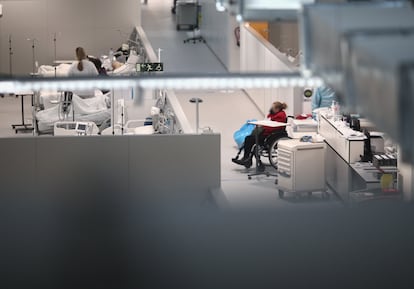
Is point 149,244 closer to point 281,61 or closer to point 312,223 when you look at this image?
point 312,223

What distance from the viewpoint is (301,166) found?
10.9 metres

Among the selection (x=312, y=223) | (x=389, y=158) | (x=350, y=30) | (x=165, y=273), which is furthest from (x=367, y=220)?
(x=350, y=30)

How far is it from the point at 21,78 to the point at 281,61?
933 centimetres

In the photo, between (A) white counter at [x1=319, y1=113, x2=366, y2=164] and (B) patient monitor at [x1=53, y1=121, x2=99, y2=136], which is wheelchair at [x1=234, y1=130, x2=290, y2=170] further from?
(B) patient monitor at [x1=53, y1=121, x2=99, y2=136]

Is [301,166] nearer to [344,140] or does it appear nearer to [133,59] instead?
[344,140]

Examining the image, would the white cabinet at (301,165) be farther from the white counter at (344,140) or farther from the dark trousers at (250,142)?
the dark trousers at (250,142)

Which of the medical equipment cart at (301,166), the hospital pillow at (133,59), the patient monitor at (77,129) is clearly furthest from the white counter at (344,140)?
the hospital pillow at (133,59)

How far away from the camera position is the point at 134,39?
19.3m

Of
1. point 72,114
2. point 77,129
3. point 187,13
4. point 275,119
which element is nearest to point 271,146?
point 275,119

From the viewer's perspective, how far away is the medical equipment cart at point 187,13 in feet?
75.1

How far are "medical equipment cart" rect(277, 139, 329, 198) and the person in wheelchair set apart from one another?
97 centimetres

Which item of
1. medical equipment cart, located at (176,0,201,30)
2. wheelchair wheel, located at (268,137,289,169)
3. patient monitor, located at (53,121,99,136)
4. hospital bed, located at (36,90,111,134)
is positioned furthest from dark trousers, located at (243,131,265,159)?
medical equipment cart, located at (176,0,201,30)

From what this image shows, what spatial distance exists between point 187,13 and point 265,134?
1119 centimetres

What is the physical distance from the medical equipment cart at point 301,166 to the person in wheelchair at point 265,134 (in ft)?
3.19
